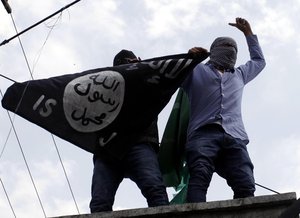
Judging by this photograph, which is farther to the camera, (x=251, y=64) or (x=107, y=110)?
(x=251, y=64)

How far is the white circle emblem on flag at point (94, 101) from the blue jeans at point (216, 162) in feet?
1.96

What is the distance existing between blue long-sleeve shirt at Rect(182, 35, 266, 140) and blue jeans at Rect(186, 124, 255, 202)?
2.4 inches

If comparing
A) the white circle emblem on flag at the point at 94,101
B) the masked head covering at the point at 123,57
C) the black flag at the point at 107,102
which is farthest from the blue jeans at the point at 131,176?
the masked head covering at the point at 123,57

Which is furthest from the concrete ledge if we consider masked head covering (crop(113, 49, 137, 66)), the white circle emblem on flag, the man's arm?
the man's arm

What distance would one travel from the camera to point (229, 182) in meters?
4.62

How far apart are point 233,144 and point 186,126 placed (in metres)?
0.56

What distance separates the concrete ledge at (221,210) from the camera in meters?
3.99

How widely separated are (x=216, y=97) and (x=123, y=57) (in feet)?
2.65

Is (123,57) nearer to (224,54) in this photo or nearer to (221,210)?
(224,54)

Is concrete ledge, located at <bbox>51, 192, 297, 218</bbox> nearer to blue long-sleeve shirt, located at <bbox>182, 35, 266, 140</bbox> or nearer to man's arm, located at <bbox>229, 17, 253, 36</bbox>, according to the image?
blue long-sleeve shirt, located at <bbox>182, 35, 266, 140</bbox>

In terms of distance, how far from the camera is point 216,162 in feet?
15.4

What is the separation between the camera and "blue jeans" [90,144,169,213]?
4422 mm

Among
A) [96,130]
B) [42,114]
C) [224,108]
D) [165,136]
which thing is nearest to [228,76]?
[224,108]

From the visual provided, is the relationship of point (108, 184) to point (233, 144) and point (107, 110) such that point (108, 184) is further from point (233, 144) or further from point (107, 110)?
point (233, 144)
